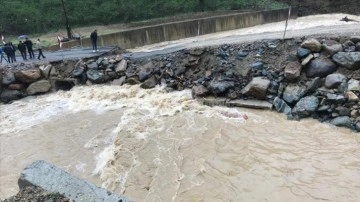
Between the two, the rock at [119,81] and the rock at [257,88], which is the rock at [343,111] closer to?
the rock at [257,88]

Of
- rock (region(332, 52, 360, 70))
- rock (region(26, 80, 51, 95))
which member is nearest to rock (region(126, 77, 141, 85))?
rock (region(26, 80, 51, 95))

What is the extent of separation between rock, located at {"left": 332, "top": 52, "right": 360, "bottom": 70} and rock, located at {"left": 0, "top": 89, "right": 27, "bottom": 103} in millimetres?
14342

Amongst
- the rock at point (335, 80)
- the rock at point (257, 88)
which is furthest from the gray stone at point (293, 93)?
the rock at point (335, 80)

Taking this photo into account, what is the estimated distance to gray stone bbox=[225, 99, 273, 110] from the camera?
45.5ft

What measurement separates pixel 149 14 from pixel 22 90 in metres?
22.7

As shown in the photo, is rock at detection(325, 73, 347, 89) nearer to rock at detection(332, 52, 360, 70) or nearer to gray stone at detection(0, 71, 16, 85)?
rock at detection(332, 52, 360, 70)

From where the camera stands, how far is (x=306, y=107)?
12914mm

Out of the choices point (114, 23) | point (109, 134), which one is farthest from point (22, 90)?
point (114, 23)

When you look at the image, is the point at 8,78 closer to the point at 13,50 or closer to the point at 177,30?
the point at 13,50

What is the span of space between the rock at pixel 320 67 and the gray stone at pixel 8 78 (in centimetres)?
1374

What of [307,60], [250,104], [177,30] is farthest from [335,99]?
[177,30]

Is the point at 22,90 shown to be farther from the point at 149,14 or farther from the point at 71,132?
the point at 149,14

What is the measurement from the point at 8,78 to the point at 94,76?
13.7ft

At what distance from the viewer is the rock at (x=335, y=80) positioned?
13086 millimetres
